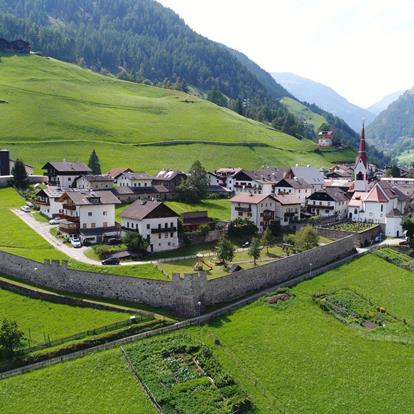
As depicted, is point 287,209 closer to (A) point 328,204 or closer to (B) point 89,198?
(A) point 328,204

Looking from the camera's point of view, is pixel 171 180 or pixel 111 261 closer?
pixel 111 261

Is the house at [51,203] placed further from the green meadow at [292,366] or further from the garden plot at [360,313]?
the garden plot at [360,313]

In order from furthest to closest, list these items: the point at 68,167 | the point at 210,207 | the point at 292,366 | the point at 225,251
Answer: the point at 68,167 → the point at 210,207 → the point at 225,251 → the point at 292,366

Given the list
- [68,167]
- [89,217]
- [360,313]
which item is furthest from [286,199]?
[68,167]

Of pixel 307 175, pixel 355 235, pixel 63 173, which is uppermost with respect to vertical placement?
pixel 63 173

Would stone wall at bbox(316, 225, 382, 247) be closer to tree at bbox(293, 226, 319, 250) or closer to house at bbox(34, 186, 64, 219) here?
tree at bbox(293, 226, 319, 250)

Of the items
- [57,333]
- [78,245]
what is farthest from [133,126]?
[57,333]
